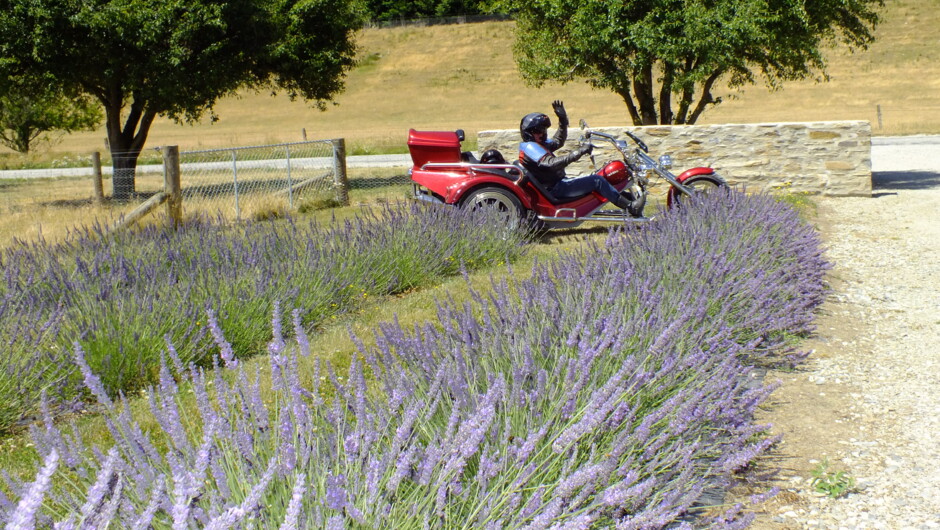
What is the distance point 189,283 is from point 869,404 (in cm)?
402

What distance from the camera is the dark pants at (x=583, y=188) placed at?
9.65 metres

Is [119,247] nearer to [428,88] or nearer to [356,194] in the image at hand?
[356,194]

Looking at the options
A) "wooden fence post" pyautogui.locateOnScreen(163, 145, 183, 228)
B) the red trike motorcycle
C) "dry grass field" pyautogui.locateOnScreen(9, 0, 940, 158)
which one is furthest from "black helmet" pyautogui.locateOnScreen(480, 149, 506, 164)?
"dry grass field" pyautogui.locateOnScreen(9, 0, 940, 158)

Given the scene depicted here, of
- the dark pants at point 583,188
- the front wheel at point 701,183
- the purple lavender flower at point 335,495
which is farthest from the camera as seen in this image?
the front wheel at point 701,183

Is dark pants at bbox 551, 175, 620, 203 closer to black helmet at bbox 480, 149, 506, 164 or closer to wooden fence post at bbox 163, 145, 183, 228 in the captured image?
black helmet at bbox 480, 149, 506, 164

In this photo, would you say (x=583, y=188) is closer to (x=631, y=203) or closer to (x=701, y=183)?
(x=631, y=203)

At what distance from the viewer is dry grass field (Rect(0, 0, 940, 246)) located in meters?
44.8

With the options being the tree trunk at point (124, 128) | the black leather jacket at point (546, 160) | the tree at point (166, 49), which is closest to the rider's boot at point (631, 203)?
the black leather jacket at point (546, 160)

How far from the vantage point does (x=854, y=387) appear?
4.72 metres

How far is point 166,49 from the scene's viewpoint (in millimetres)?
17156

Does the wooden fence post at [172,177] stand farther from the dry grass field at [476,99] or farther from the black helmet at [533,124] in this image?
the dry grass field at [476,99]

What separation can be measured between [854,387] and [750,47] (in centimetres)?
1080

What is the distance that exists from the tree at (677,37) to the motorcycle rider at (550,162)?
4925 mm

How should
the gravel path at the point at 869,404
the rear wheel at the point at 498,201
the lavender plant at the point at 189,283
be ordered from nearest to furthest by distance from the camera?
the gravel path at the point at 869,404
the lavender plant at the point at 189,283
the rear wheel at the point at 498,201
